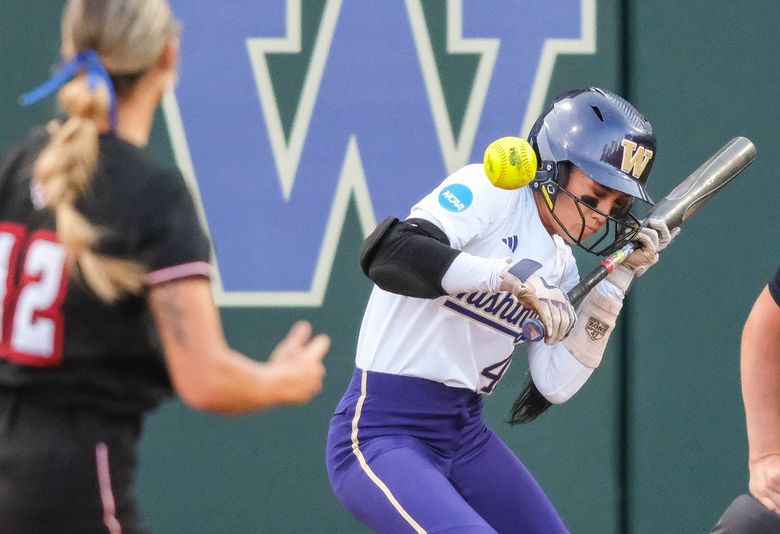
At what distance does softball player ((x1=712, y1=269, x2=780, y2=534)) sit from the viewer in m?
3.02

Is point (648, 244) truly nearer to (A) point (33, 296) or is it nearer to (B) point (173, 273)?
(B) point (173, 273)

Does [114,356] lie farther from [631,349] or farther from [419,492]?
[631,349]

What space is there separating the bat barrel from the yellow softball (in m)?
0.62

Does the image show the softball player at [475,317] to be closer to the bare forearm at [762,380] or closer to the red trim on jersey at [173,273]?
the bare forearm at [762,380]

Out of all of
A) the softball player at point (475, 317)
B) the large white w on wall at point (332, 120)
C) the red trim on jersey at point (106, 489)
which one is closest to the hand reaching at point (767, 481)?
the softball player at point (475, 317)

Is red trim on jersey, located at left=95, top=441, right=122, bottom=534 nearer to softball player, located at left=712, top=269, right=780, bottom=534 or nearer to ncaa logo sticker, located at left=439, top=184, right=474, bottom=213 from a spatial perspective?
ncaa logo sticker, located at left=439, top=184, right=474, bottom=213

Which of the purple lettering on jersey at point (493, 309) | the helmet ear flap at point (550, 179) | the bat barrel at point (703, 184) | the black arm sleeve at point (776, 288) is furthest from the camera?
the bat barrel at point (703, 184)

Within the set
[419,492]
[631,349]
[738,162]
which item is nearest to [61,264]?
[419,492]

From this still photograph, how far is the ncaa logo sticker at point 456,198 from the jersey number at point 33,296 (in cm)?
125

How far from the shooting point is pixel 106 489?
7.21 ft

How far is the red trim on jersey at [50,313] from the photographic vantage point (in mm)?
2129

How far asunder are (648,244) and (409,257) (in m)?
0.79

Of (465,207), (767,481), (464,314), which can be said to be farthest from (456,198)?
(767,481)

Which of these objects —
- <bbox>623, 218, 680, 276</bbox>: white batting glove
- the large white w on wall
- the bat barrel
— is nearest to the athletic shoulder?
<bbox>623, 218, 680, 276</bbox>: white batting glove
